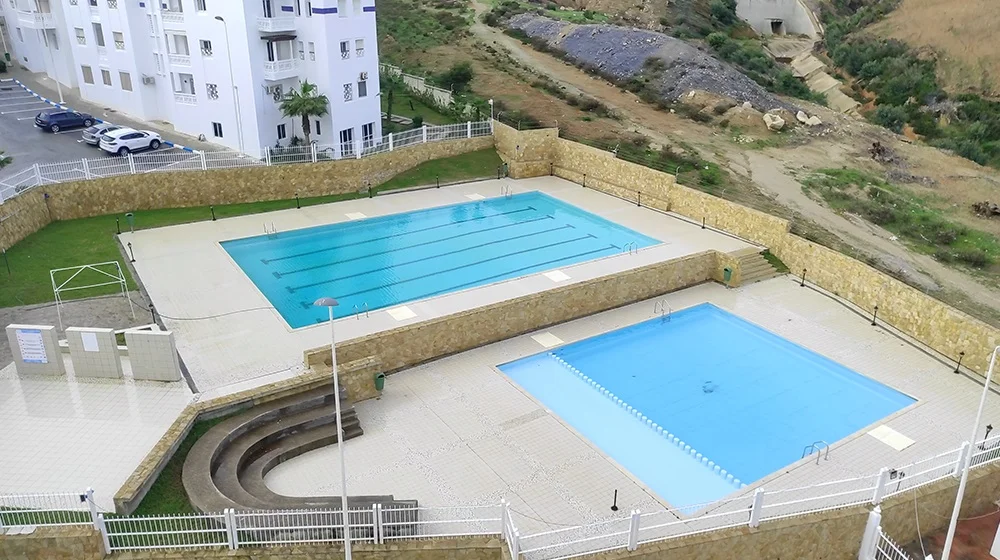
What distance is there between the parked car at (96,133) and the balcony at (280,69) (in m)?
7.19

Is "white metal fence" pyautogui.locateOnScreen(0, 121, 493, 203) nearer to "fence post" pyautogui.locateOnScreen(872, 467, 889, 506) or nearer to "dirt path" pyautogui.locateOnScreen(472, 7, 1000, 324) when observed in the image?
"dirt path" pyautogui.locateOnScreen(472, 7, 1000, 324)

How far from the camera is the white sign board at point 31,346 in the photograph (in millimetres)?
14688

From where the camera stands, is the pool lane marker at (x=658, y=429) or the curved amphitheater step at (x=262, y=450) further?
the pool lane marker at (x=658, y=429)

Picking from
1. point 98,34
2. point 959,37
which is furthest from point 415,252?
point 959,37

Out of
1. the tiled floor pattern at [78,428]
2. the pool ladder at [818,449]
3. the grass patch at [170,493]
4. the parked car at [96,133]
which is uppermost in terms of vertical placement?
the parked car at [96,133]

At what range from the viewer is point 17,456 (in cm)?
1276

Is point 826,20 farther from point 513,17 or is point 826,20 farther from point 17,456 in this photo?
point 17,456

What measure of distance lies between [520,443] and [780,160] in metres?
24.7

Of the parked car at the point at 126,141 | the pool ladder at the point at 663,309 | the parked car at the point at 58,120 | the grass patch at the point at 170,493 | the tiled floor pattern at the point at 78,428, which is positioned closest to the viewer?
the grass patch at the point at 170,493

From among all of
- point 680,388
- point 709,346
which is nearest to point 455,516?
point 680,388

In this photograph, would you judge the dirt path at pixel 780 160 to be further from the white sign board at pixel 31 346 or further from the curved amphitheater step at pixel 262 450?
the white sign board at pixel 31 346

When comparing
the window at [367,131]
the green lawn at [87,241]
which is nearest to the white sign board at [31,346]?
the green lawn at [87,241]

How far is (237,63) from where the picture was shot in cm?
2984

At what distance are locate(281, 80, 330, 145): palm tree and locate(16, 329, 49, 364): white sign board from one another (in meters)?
16.8
